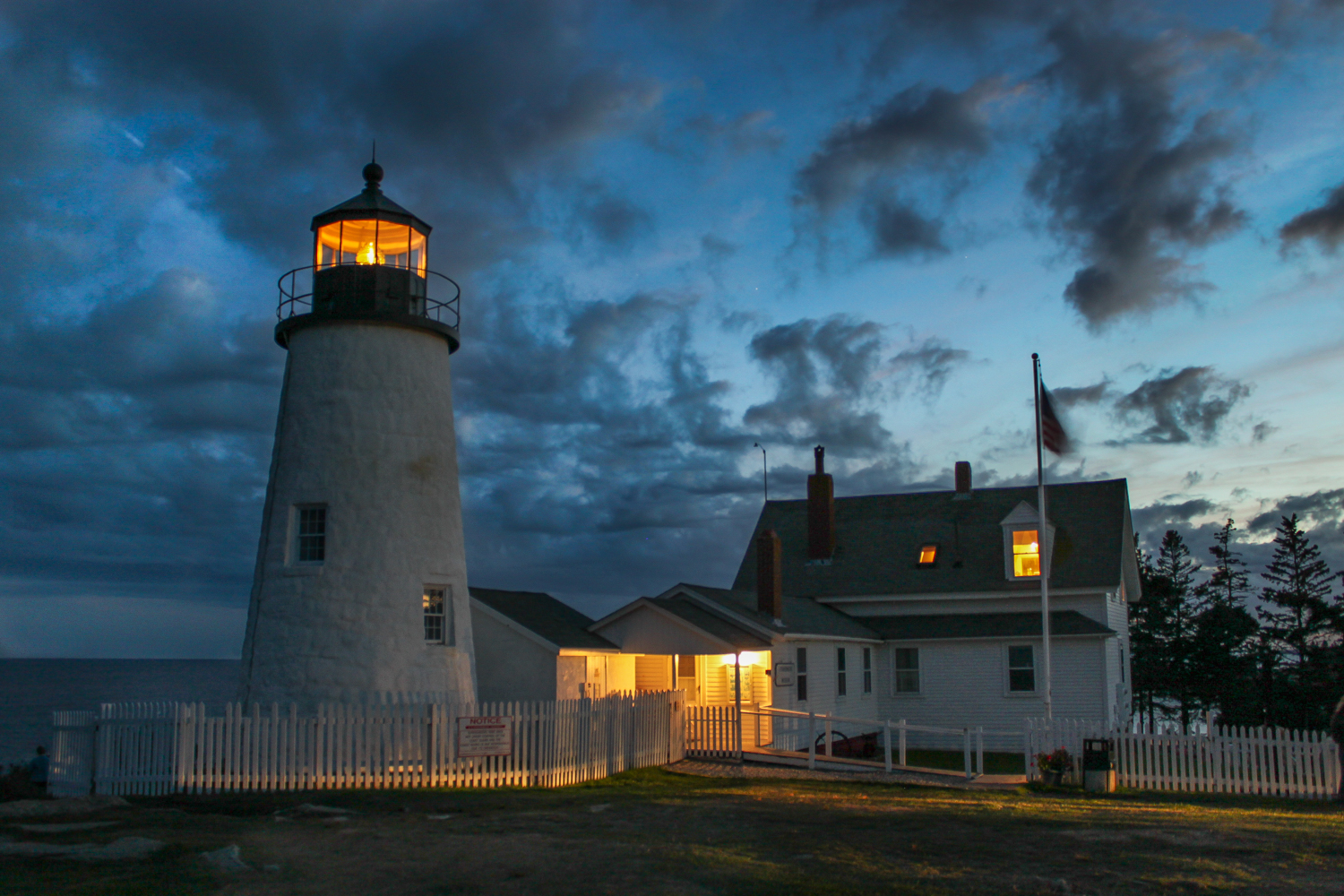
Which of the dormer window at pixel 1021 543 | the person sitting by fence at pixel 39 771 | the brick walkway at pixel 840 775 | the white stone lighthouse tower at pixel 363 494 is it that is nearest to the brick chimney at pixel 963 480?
the dormer window at pixel 1021 543

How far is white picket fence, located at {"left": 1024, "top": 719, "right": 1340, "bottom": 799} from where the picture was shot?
58.5 feet

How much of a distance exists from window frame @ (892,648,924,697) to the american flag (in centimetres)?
990

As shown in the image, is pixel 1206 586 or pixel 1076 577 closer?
pixel 1076 577

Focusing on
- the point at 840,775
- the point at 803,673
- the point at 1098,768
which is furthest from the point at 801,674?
the point at 1098,768

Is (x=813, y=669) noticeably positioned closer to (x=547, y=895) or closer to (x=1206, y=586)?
(x=547, y=895)

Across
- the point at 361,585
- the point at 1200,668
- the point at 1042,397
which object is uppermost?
the point at 1042,397

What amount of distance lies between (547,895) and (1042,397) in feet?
57.8

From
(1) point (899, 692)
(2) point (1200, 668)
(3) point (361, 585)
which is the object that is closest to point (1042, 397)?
(1) point (899, 692)

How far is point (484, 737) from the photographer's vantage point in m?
17.0

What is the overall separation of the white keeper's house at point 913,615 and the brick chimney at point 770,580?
0.04 metres

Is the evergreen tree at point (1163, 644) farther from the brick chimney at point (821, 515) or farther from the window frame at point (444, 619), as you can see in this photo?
the window frame at point (444, 619)

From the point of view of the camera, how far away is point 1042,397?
2284 cm

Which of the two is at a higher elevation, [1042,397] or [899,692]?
[1042,397]

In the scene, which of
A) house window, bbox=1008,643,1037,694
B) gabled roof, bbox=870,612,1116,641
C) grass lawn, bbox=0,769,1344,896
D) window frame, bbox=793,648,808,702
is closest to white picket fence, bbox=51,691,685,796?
grass lawn, bbox=0,769,1344,896
